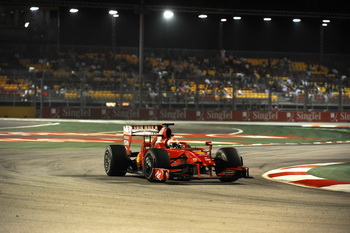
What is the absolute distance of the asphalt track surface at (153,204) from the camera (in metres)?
7.03

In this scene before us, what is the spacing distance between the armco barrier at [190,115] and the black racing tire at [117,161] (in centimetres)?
2268

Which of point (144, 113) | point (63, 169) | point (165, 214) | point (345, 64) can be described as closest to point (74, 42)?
point (144, 113)

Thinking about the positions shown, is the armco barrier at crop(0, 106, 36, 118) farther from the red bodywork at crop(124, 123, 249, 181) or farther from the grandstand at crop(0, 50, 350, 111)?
the red bodywork at crop(124, 123, 249, 181)

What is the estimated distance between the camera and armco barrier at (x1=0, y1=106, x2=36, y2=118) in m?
35.3

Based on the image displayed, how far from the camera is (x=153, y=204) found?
848 cm

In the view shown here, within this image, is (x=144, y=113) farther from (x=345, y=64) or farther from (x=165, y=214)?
(x=165, y=214)

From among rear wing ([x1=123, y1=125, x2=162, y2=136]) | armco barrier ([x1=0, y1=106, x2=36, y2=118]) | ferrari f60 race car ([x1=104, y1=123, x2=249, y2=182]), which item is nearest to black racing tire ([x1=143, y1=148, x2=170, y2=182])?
ferrari f60 race car ([x1=104, y1=123, x2=249, y2=182])

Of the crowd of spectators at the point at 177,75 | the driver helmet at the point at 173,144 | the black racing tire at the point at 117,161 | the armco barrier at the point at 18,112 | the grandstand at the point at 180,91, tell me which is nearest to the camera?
the driver helmet at the point at 173,144

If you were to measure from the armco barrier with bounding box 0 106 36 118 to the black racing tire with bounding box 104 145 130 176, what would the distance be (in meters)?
24.3

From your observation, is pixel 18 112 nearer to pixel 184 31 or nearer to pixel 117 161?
pixel 184 31

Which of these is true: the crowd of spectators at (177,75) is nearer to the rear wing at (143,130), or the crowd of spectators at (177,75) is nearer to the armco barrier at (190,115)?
the armco barrier at (190,115)

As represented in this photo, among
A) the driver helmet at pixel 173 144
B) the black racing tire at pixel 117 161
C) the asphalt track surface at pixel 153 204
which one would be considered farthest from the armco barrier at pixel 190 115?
the driver helmet at pixel 173 144

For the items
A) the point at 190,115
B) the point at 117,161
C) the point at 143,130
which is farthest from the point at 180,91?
the point at 117,161

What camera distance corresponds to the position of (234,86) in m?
34.0
